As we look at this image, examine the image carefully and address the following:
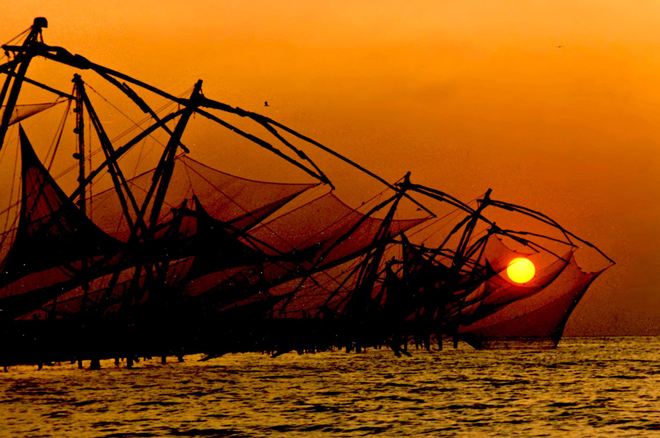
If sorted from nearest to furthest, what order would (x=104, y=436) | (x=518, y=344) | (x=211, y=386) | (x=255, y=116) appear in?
(x=104, y=436), (x=255, y=116), (x=211, y=386), (x=518, y=344)

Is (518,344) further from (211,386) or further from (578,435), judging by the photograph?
(578,435)

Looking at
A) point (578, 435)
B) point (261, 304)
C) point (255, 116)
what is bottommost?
point (578, 435)

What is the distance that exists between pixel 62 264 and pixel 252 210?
6.90 meters

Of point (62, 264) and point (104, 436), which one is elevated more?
point (62, 264)

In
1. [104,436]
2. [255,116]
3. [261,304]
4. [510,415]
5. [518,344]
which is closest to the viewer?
[104,436]

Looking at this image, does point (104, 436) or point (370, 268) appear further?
point (370, 268)

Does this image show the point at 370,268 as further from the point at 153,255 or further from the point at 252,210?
the point at 153,255

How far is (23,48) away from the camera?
17.8 meters

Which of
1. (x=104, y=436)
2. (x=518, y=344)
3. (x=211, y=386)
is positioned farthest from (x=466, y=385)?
(x=518, y=344)

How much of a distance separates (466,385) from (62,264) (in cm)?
1052

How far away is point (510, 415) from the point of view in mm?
17203

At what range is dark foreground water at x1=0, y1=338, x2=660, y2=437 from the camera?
15.2m

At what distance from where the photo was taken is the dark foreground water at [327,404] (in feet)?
50.0

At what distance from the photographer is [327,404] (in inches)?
776
